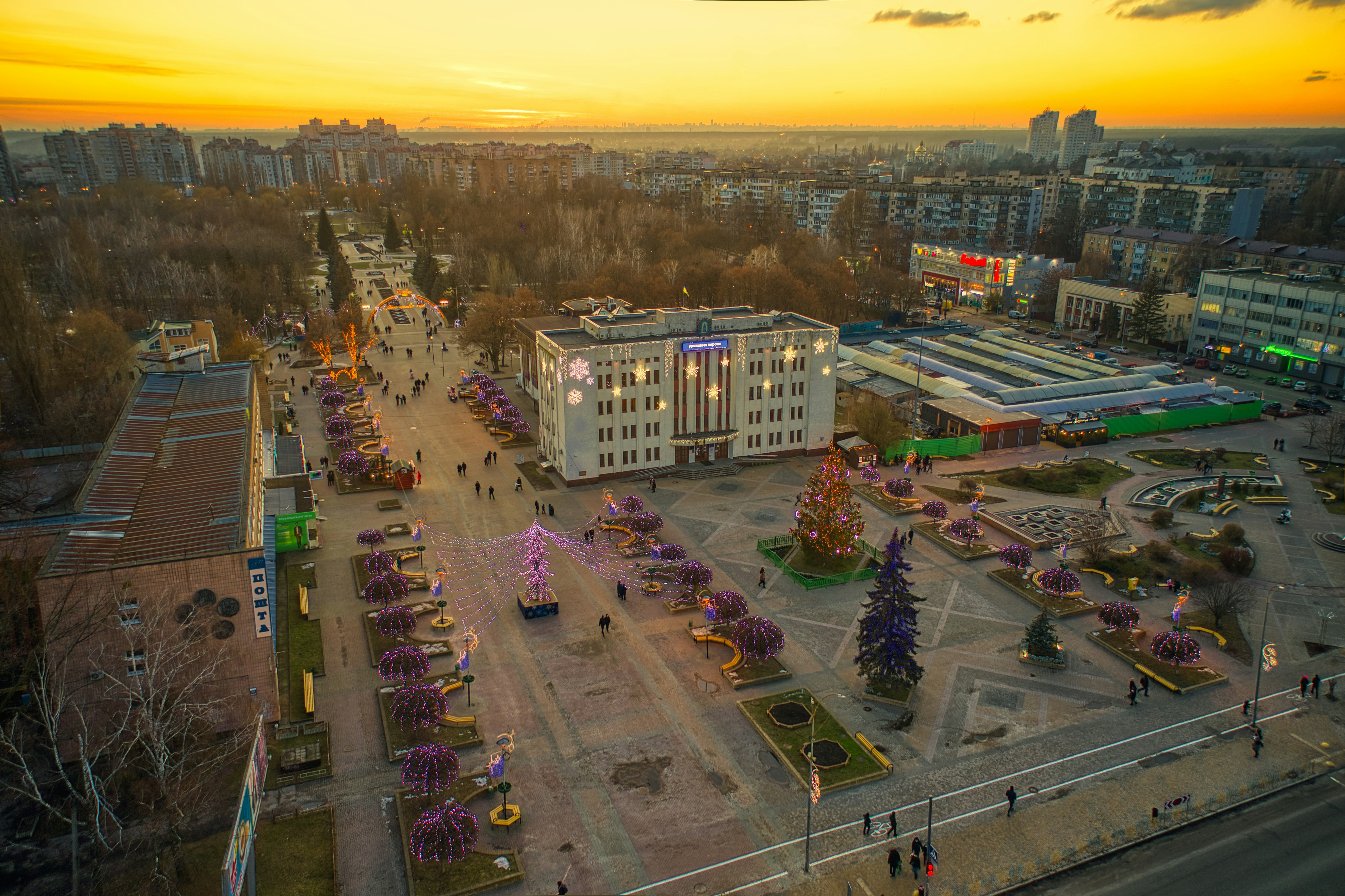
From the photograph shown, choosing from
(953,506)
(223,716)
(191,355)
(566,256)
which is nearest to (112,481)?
(223,716)

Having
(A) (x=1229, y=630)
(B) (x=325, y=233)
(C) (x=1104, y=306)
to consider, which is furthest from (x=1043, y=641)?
(B) (x=325, y=233)

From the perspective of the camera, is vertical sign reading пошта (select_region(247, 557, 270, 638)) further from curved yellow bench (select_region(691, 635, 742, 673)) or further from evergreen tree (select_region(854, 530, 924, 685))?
evergreen tree (select_region(854, 530, 924, 685))

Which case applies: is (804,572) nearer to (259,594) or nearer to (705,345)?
(705,345)

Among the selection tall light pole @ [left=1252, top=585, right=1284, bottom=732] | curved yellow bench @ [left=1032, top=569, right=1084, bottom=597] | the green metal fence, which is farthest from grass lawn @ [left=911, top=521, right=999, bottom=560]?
tall light pole @ [left=1252, top=585, right=1284, bottom=732]

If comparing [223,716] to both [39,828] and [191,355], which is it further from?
[191,355]

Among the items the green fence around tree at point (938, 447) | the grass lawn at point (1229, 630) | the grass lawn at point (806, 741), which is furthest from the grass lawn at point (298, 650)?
the green fence around tree at point (938, 447)

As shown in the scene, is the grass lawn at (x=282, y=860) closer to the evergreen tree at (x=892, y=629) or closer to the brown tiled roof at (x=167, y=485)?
the brown tiled roof at (x=167, y=485)
